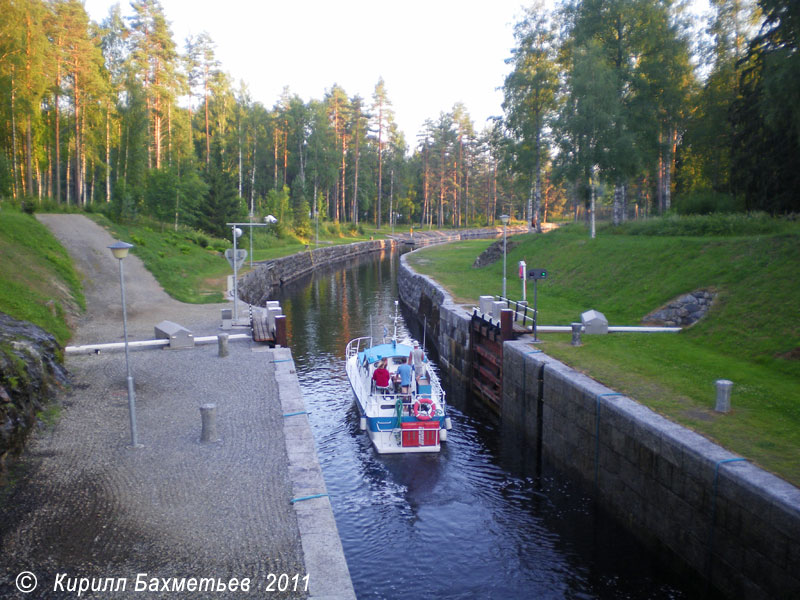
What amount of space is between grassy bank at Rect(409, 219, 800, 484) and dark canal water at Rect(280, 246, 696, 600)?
3.07 m

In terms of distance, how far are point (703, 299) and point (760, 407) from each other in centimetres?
878

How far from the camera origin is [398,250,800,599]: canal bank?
9055 millimetres

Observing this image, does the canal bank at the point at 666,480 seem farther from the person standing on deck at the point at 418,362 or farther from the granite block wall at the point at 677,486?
the person standing on deck at the point at 418,362

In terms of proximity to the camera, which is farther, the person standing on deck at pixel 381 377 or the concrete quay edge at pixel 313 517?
the person standing on deck at pixel 381 377

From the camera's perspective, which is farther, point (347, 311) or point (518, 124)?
point (518, 124)

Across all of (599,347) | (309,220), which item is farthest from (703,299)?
(309,220)

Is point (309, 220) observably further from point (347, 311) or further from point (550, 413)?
point (550, 413)

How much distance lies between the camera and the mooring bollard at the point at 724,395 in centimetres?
1255

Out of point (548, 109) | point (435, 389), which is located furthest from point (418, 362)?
point (548, 109)

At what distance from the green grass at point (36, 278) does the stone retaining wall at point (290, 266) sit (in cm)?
A: 938

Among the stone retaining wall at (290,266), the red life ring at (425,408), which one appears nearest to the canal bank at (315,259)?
the stone retaining wall at (290,266)

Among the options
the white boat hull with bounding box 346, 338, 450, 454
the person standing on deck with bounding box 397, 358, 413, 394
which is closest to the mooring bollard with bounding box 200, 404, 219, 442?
the white boat hull with bounding box 346, 338, 450, 454

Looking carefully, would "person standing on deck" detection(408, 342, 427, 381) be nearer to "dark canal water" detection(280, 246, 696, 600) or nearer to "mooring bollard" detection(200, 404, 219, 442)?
"dark canal water" detection(280, 246, 696, 600)

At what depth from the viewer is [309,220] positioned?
73.8m
